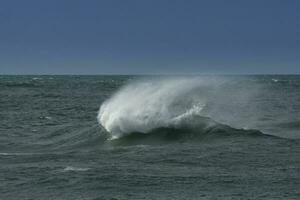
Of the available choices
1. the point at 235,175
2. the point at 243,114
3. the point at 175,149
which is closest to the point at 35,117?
the point at 243,114

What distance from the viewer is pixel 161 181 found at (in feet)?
52.9

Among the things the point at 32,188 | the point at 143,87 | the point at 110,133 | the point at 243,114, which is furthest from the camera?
the point at 243,114

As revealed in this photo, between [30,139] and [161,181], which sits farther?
[30,139]

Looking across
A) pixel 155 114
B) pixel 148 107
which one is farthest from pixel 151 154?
Answer: pixel 148 107

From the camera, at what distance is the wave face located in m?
26.4

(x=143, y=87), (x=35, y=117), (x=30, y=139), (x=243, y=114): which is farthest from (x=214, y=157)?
(x=35, y=117)

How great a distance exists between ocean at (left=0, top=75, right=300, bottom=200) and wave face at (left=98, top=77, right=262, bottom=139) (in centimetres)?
4

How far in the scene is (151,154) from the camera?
20.6 m

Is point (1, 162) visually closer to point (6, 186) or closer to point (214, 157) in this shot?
point (6, 186)

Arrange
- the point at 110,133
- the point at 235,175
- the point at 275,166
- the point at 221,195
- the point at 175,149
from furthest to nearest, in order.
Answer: the point at 110,133, the point at 175,149, the point at 275,166, the point at 235,175, the point at 221,195

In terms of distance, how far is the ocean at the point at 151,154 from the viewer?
50.2 ft

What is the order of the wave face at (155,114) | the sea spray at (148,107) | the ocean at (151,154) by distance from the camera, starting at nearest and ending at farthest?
the ocean at (151,154), the wave face at (155,114), the sea spray at (148,107)

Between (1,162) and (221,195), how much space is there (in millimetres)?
7568

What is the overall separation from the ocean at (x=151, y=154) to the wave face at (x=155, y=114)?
4cm
